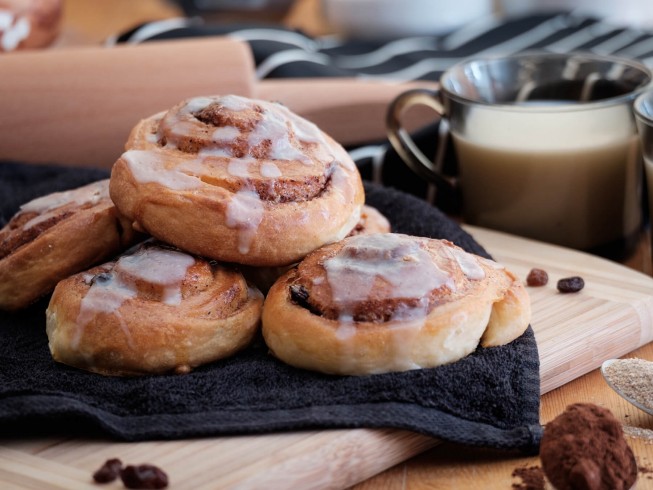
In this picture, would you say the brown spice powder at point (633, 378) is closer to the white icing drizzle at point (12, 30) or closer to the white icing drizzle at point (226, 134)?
the white icing drizzle at point (226, 134)

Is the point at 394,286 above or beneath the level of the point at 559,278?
above

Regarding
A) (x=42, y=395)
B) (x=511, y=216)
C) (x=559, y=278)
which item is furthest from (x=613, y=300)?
(x=42, y=395)

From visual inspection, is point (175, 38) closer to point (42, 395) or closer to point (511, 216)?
point (511, 216)

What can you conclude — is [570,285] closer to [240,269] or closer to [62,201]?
[240,269]

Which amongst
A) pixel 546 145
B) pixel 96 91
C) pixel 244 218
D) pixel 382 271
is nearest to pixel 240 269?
pixel 244 218

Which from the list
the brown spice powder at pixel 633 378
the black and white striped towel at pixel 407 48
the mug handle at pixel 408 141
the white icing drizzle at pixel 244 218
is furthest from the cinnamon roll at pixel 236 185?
the black and white striped towel at pixel 407 48

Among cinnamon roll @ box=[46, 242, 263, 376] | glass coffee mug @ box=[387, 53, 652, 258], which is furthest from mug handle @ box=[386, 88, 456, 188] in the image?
cinnamon roll @ box=[46, 242, 263, 376]

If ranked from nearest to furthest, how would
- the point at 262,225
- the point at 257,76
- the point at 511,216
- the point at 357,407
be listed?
the point at 357,407 < the point at 262,225 < the point at 511,216 < the point at 257,76

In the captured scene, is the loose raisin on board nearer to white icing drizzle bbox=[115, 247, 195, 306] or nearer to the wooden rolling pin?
white icing drizzle bbox=[115, 247, 195, 306]
